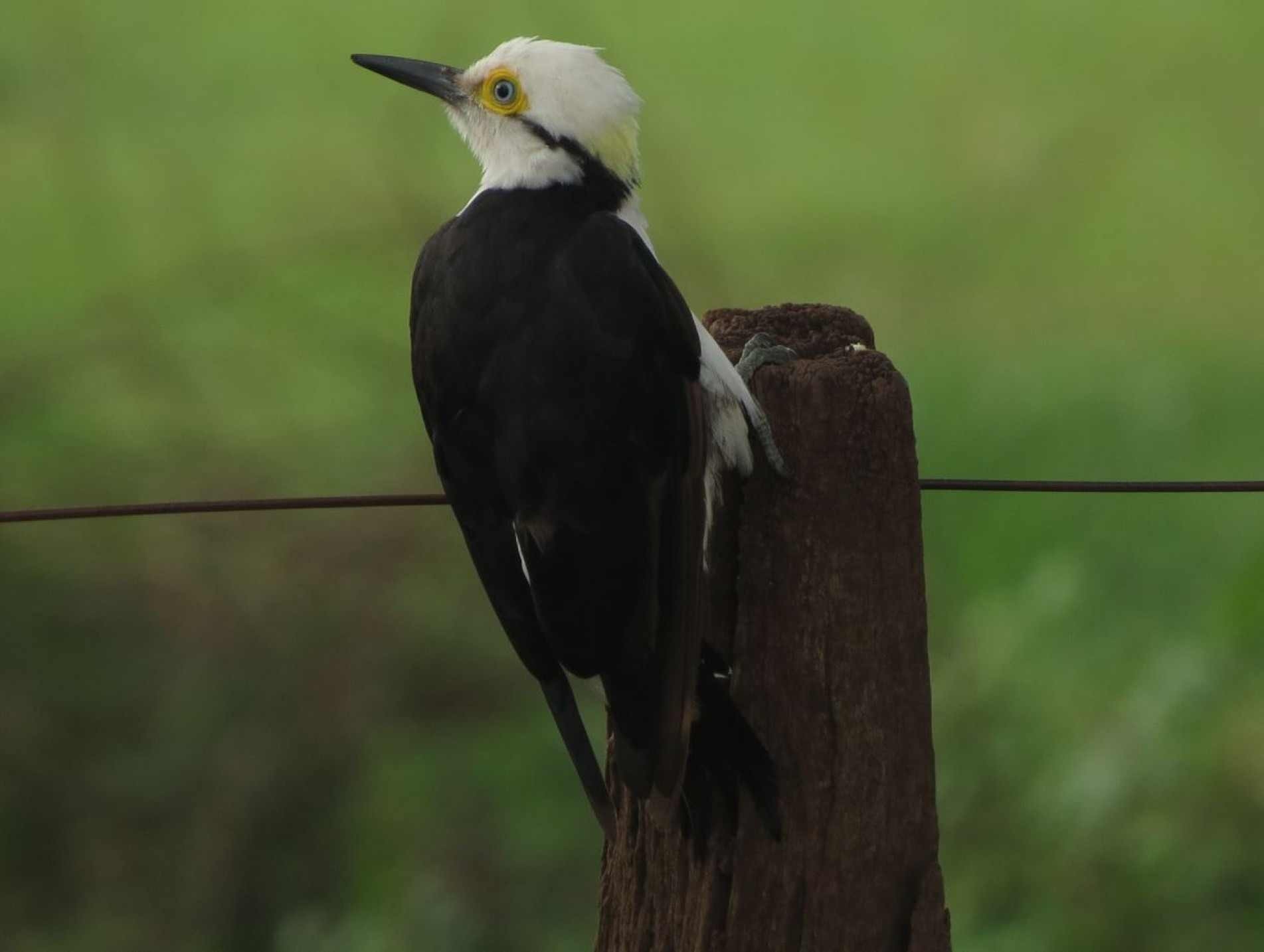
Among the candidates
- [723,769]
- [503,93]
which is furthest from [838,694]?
[503,93]

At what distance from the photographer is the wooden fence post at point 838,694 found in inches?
86.7

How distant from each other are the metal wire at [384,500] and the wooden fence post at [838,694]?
0.30 meters

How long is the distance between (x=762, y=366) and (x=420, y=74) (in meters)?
1.27

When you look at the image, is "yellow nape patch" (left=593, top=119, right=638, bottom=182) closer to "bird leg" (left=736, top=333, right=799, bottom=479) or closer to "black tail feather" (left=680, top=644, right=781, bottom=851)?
"bird leg" (left=736, top=333, right=799, bottom=479)

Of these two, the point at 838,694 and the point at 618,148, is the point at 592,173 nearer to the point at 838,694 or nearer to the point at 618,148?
the point at 618,148

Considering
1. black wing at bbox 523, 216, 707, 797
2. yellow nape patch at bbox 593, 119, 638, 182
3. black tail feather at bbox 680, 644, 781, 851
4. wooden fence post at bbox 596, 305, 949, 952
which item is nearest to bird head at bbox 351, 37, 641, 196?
yellow nape patch at bbox 593, 119, 638, 182

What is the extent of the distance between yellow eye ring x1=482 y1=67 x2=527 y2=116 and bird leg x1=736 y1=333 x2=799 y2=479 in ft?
2.63

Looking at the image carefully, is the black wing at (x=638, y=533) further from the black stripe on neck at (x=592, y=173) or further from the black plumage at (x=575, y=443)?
the black stripe on neck at (x=592, y=173)

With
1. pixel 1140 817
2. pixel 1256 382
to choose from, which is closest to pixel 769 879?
pixel 1140 817

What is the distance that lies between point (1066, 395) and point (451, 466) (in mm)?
5224

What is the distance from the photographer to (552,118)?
304cm

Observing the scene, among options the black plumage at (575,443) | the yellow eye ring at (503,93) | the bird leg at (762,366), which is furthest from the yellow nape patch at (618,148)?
the bird leg at (762,366)

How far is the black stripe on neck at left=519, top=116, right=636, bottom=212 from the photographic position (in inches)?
118

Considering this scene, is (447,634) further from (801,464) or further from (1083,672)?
(801,464)
